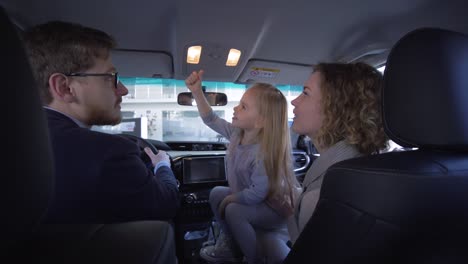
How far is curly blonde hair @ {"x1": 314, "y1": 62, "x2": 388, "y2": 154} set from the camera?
3.92 ft

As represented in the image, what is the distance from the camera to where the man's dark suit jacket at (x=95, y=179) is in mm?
928

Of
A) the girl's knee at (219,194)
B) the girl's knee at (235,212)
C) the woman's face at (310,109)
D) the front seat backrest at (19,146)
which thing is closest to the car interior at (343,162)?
the front seat backrest at (19,146)

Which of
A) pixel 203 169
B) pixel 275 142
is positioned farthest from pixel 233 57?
pixel 203 169

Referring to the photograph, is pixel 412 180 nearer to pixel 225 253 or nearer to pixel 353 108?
pixel 353 108

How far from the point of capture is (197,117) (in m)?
3.00

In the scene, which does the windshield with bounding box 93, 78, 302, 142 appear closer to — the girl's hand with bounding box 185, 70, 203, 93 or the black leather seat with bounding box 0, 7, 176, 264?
the girl's hand with bounding box 185, 70, 203, 93

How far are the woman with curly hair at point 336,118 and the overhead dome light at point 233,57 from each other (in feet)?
3.15

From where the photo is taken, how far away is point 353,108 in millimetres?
1253

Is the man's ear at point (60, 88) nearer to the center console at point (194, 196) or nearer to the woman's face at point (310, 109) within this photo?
the woman's face at point (310, 109)

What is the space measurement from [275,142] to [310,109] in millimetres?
632

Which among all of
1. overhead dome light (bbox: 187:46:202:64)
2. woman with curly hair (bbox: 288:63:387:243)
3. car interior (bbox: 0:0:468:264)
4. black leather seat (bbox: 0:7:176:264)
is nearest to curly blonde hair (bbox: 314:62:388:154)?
woman with curly hair (bbox: 288:63:387:243)

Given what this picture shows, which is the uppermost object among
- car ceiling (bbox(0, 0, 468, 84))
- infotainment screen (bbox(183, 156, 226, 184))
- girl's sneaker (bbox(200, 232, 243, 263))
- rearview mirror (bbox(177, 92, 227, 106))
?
car ceiling (bbox(0, 0, 468, 84))

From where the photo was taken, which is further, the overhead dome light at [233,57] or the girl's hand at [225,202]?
the overhead dome light at [233,57]

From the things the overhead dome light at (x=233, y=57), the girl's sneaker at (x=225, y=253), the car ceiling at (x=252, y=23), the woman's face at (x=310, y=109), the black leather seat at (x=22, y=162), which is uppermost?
the car ceiling at (x=252, y=23)
